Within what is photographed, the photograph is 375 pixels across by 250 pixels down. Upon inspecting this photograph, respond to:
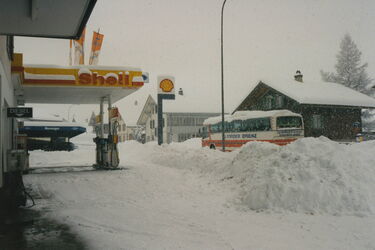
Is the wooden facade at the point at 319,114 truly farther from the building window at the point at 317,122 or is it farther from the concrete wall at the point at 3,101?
the concrete wall at the point at 3,101

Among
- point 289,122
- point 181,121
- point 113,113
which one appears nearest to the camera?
point 113,113

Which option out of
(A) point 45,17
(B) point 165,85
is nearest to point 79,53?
(B) point 165,85

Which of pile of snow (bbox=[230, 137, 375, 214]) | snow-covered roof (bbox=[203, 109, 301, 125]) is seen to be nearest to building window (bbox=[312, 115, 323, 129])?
snow-covered roof (bbox=[203, 109, 301, 125])

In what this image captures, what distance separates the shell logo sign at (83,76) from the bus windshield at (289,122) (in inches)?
563

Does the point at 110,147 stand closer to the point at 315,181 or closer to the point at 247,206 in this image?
the point at 247,206

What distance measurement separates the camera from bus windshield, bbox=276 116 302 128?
1021 inches

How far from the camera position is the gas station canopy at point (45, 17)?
19.1 ft

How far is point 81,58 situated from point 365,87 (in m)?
40.0

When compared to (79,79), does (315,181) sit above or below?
below

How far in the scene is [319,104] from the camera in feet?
109

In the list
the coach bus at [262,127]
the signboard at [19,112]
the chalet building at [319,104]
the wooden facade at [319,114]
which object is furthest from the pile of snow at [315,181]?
the wooden facade at [319,114]

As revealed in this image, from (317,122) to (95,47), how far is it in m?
24.8

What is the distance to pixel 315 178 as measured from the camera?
7.75 meters

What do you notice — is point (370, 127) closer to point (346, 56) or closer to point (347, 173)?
point (346, 56)
